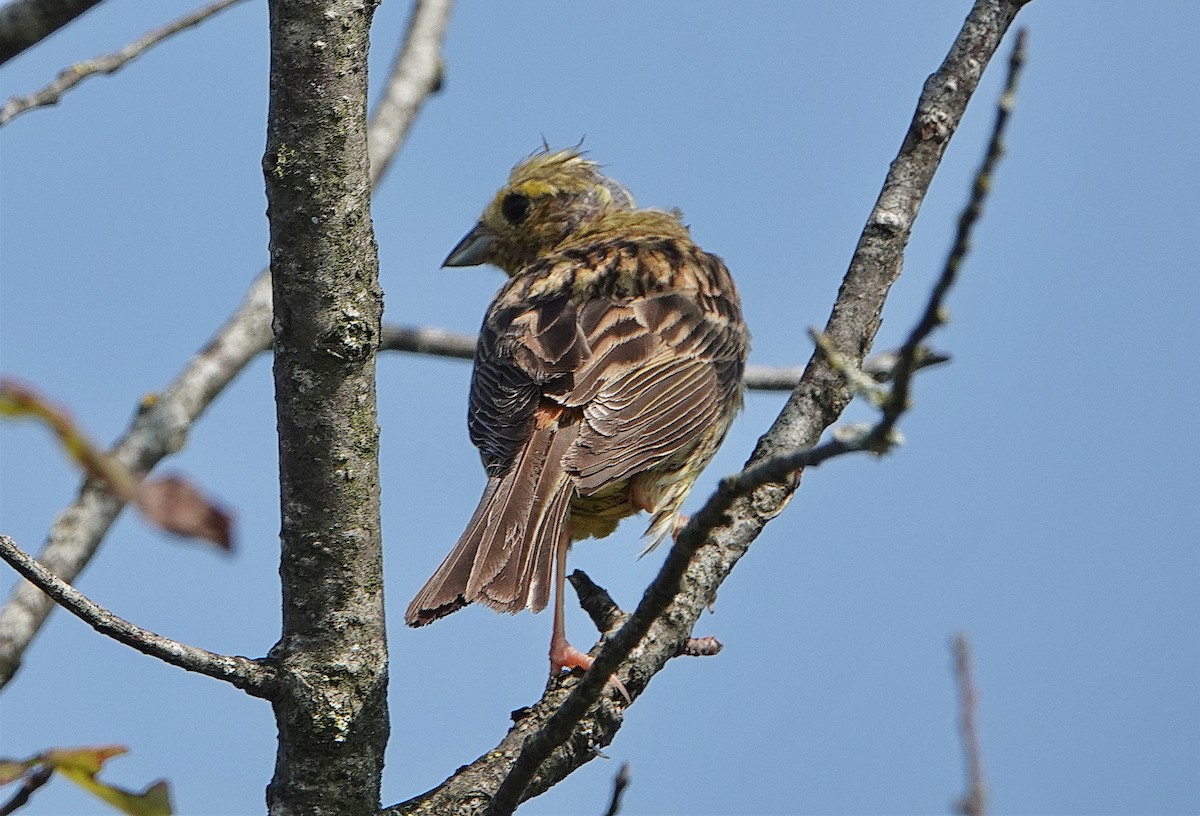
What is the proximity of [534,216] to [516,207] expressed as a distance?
0.11 metres

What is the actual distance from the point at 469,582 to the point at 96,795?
7.82 ft

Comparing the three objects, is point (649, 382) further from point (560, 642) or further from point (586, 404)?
point (560, 642)

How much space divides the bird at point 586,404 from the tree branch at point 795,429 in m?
0.42

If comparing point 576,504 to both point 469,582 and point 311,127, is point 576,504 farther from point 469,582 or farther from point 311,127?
point 311,127

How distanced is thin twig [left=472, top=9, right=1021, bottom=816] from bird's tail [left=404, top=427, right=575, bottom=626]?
21.2 inches

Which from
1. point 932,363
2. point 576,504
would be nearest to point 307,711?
point 576,504

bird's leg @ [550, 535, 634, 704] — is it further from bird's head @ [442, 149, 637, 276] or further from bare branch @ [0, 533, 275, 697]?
bird's head @ [442, 149, 637, 276]

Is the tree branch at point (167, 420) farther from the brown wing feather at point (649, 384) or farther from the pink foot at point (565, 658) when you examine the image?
the pink foot at point (565, 658)

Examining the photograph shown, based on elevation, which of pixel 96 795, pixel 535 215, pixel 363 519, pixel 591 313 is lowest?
pixel 96 795

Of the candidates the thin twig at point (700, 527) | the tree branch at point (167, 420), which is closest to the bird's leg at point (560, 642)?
the thin twig at point (700, 527)

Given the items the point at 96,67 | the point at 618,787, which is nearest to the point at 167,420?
the point at 96,67

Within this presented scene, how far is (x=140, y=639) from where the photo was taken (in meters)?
3.13

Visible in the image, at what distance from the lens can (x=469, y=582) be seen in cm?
422

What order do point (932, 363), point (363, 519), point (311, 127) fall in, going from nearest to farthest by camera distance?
1. point (311, 127)
2. point (363, 519)
3. point (932, 363)
